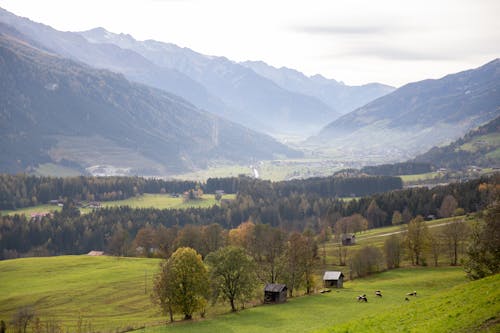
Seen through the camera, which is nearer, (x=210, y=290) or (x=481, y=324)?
(x=481, y=324)

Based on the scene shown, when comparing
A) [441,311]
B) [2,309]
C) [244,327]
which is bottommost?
[2,309]

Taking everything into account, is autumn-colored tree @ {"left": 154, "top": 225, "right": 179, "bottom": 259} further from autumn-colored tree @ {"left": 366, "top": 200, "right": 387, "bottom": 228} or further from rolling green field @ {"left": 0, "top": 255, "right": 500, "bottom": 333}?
autumn-colored tree @ {"left": 366, "top": 200, "right": 387, "bottom": 228}

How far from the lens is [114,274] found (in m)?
114

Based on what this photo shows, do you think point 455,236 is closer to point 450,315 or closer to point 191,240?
point 191,240

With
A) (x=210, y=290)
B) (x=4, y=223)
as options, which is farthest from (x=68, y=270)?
(x=4, y=223)

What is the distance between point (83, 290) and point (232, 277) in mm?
42738

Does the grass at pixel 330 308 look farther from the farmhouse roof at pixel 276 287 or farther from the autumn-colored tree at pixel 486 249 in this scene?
the autumn-colored tree at pixel 486 249

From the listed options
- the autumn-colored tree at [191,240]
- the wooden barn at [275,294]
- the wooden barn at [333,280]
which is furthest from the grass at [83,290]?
the wooden barn at [333,280]

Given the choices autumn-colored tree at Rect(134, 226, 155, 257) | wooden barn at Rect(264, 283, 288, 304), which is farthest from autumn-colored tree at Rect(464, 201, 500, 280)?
autumn-colored tree at Rect(134, 226, 155, 257)

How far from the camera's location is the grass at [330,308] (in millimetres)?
58969

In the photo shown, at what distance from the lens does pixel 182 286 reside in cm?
7012

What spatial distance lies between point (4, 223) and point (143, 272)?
110528mm

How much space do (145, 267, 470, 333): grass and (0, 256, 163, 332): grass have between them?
47.3 ft

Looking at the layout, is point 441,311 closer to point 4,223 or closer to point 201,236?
point 201,236
